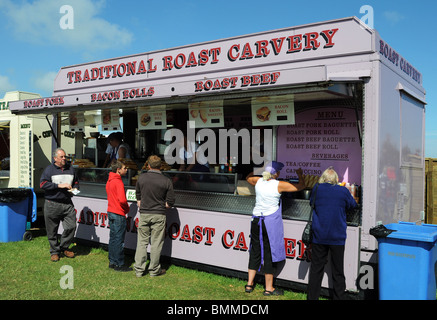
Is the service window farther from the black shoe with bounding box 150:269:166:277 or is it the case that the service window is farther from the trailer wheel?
the trailer wheel

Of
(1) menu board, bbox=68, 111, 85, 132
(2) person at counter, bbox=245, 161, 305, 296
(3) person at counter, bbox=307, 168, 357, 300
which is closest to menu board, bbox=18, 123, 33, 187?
(1) menu board, bbox=68, 111, 85, 132

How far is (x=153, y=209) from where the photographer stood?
547 centimetres

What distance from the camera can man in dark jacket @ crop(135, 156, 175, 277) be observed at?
5465mm

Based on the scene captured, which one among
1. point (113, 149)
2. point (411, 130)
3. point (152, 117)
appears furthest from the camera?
point (113, 149)

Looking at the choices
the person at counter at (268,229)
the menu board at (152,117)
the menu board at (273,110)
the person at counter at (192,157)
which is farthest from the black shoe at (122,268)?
the menu board at (273,110)

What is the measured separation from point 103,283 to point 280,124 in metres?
3.33

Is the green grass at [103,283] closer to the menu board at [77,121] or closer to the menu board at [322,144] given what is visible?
the menu board at [322,144]

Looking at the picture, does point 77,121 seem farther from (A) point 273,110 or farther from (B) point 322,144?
(B) point 322,144

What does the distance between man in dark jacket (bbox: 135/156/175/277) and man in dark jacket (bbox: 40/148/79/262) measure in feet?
5.46

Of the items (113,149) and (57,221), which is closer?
(57,221)

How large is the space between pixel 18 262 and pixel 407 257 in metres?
5.76

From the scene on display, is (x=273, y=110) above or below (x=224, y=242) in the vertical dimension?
above

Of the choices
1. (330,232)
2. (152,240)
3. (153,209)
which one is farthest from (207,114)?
(330,232)

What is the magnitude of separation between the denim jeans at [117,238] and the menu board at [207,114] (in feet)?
6.48
